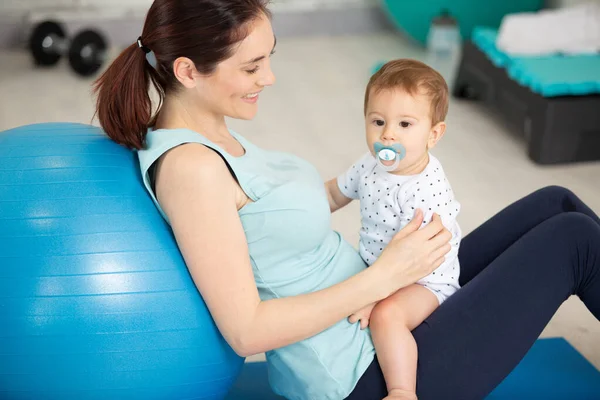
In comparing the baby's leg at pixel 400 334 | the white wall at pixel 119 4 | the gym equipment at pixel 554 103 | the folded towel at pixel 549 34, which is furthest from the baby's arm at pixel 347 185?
the white wall at pixel 119 4

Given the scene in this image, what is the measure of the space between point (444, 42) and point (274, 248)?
11.2 ft

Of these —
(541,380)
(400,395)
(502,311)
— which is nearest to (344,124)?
(541,380)

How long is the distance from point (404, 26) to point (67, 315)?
3688mm

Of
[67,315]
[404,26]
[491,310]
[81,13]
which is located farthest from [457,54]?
[67,315]

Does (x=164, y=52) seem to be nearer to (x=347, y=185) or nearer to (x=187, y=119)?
(x=187, y=119)

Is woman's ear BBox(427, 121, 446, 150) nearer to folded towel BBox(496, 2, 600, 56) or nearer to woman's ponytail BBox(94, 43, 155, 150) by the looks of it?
woman's ponytail BBox(94, 43, 155, 150)

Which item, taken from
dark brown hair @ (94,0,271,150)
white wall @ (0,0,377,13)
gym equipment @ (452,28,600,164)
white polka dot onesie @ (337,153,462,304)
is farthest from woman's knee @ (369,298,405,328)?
white wall @ (0,0,377,13)

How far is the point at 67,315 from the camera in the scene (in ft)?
4.28

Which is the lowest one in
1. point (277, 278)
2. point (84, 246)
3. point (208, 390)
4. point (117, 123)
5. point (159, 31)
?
point (208, 390)

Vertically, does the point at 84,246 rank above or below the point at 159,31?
below

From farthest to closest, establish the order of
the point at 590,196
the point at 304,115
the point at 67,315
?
1. the point at 304,115
2. the point at 590,196
3. the point at 67,315

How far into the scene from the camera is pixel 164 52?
4.46 feet

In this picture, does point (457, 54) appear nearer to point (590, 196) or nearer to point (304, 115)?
point (304, 115)

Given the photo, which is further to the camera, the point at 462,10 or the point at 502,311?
the point at 462,10
